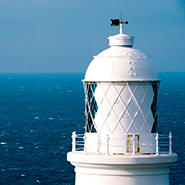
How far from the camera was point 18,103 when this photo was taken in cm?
19700

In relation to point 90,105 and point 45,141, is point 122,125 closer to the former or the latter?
point 90,105

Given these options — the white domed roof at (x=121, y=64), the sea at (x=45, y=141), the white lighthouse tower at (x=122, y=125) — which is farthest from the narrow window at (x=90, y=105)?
the sea at (x=45, y=141)

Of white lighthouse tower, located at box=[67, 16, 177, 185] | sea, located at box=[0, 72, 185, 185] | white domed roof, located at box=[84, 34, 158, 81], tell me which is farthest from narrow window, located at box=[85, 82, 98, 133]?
sea, located at box=[0, 72, 185, 185]

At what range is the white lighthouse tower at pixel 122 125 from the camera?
13.9m

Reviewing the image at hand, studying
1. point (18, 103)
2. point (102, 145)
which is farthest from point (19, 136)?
point (102, 145)

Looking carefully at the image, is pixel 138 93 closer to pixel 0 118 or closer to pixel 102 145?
pixel 102 145

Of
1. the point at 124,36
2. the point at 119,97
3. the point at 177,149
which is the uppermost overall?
the point at 124,36

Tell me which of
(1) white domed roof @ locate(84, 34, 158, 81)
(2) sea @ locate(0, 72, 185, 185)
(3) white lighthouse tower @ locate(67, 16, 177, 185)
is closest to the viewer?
(3) white lighthouse tower @ locate(67, 16, 177, 185)

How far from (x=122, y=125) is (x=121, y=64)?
1.34m

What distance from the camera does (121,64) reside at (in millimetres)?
14117

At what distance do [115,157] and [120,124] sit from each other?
0.80 meters

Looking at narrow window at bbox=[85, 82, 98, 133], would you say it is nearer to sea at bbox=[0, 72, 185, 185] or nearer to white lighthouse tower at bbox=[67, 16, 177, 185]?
white lighthouse tower at bbox=[67, 16, 177, 185]

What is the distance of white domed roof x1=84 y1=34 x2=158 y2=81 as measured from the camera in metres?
14.0

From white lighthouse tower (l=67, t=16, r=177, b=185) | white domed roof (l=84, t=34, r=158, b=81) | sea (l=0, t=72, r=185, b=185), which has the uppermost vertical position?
white domed roof (l=84, t=34, r=158, b=81)
